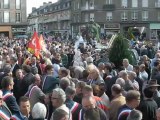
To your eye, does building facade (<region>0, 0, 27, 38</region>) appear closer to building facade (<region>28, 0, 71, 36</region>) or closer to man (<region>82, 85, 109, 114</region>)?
→ building facade (<region>28, 0, 71, 36</region>)

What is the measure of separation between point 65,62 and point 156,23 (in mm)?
48242

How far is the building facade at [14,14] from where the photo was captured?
220 ft

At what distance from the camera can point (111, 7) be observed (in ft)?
215

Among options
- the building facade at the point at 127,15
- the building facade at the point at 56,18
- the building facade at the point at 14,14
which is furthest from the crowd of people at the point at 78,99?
the building facade at the point at 56,18

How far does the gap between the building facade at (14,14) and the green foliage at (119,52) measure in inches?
2022

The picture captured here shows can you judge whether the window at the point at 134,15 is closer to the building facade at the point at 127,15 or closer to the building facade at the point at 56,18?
the building facade at the point at 127,15

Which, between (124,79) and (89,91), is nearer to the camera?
(89,91)

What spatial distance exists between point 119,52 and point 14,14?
53.0 meters

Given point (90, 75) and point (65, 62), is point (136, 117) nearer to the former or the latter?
point (90, 75)

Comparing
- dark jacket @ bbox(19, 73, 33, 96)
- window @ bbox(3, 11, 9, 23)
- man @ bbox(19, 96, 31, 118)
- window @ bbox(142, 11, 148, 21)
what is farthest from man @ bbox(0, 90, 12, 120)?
window @ bbox(3, 11, 9, 23)

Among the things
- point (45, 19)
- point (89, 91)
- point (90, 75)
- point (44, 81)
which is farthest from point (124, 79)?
point (45, 19)

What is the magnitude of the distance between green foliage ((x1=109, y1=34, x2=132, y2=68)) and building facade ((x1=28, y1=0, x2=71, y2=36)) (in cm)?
5975

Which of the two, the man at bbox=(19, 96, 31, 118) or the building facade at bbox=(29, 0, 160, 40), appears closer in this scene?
the man at bbox=(19, 96, 31, 118)

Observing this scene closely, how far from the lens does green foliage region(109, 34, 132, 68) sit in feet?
55.1
